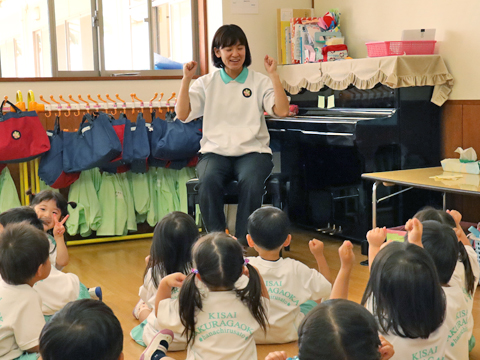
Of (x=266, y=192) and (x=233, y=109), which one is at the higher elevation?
(x=233, y=109)

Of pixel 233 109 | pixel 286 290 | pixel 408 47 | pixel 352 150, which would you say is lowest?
pixel 286 290

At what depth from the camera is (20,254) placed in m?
1.77

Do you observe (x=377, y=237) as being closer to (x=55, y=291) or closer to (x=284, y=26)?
(x=55, y=291)

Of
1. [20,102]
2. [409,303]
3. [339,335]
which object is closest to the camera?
[339,335]

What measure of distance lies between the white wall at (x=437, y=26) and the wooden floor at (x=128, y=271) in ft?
4.07

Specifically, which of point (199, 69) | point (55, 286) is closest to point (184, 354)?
point (55, 286)

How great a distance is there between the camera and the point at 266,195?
3592 millimetres

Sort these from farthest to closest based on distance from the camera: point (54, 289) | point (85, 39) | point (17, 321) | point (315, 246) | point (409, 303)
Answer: point (85, 39) → point (54, 289) → point (315, 246) → point (17, 321) → point (409, 303)

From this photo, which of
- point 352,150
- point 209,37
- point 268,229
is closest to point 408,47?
point 352,150

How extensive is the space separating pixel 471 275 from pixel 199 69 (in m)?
3.20

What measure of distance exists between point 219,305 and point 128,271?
1789 mm

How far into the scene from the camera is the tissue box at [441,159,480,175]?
3.22 m

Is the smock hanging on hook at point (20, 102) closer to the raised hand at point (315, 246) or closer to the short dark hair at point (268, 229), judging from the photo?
the short dark hair at point (268, 229)

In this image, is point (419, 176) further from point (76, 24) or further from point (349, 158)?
point (76, 24)
